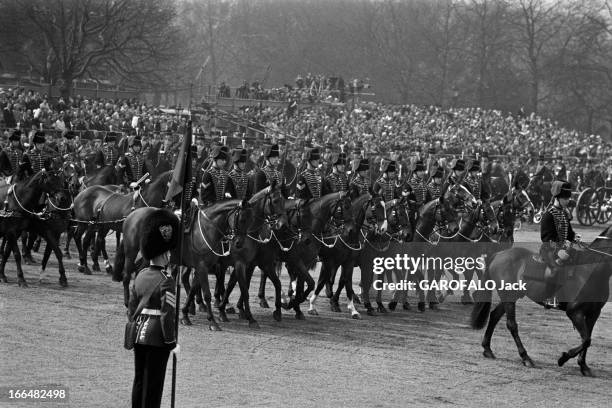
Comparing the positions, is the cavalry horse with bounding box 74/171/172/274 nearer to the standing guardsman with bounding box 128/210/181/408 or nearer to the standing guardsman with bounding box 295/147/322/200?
the standing guardsman with bounding box 295/147/322/200

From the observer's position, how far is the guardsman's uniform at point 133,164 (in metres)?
18.3

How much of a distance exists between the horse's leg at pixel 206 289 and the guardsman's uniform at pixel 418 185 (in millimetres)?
4359

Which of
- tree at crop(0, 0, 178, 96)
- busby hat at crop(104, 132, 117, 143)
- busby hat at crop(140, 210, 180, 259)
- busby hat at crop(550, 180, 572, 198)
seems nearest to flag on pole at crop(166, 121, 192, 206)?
busby hat at crop(140, 210, 180, 259)

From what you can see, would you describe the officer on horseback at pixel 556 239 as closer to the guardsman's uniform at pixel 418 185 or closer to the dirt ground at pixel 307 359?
the dirt ground at pixel 307 359

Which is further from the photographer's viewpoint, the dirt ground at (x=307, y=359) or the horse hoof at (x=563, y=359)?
the horse hoof at (x=563, y=359)

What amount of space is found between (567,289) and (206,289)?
4.21 meters

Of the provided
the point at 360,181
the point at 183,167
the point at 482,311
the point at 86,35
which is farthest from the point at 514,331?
the point at 86,35

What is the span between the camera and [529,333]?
1380cm

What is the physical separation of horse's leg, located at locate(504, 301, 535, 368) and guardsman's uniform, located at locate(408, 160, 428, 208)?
4400 mm

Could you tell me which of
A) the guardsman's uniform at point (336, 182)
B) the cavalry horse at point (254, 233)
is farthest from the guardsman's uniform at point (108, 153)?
the cavalry horse at point (254, 233)

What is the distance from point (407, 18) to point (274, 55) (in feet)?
28.4

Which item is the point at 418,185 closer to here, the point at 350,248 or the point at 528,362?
the point at 350,248

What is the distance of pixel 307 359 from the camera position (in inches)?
448

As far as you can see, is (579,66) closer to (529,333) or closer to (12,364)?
(529,333)
